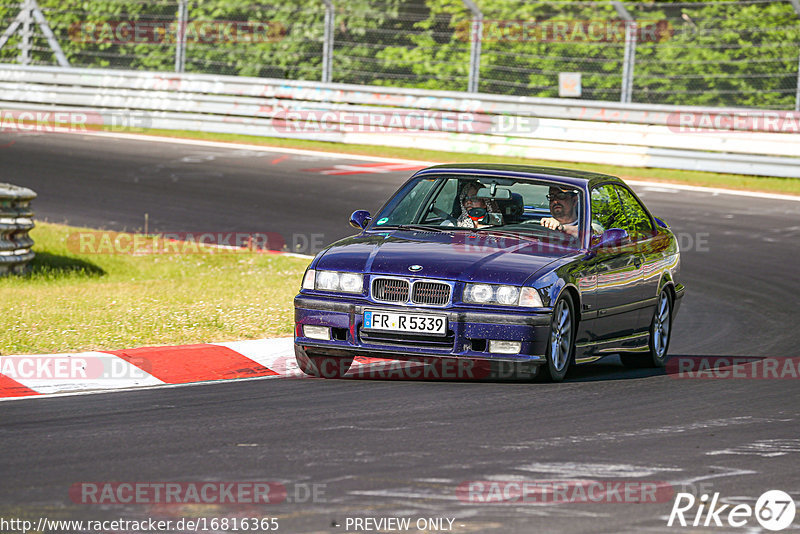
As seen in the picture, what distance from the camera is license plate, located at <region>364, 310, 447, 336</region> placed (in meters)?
8.16

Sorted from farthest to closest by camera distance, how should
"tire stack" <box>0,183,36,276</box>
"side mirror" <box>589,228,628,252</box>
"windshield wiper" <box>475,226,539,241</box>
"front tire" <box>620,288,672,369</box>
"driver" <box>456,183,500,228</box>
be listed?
"tire stack" <box>0,183,36,276</box> → "front tire" <box>620,288,672,369</box> → "driver" <box>456,183,500,228</box> → "side mirror" <box>589,228,628,252</box> → "windshield wiper" <box>475,226,539,241</box>

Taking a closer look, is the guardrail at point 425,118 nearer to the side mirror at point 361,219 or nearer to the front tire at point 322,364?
the side mirror at point 361,219

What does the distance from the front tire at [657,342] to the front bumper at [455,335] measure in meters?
2.03

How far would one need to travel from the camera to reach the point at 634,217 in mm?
10266

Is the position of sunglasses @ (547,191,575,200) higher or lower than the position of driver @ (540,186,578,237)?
higher

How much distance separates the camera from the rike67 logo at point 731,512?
5.30 metres

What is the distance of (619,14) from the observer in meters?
22.2

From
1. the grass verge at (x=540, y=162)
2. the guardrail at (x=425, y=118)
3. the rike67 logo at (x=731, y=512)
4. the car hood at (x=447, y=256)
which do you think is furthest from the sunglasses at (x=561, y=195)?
the guardrail at (x=425, y=118)

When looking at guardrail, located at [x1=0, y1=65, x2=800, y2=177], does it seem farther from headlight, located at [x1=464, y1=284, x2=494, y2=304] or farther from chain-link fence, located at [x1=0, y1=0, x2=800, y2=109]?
headlight, located at [x1=464, y1=284, x2=494, y2=304]

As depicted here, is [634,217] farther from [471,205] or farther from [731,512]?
[731,512]

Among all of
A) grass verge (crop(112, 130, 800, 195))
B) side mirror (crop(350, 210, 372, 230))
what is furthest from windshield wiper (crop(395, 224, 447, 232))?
grass verge (crop(112, 130, 800, 195))

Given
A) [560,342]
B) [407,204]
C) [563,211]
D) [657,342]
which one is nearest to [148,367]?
[407,204]

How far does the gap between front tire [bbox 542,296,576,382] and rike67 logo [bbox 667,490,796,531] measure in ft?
8.90

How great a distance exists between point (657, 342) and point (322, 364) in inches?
109
